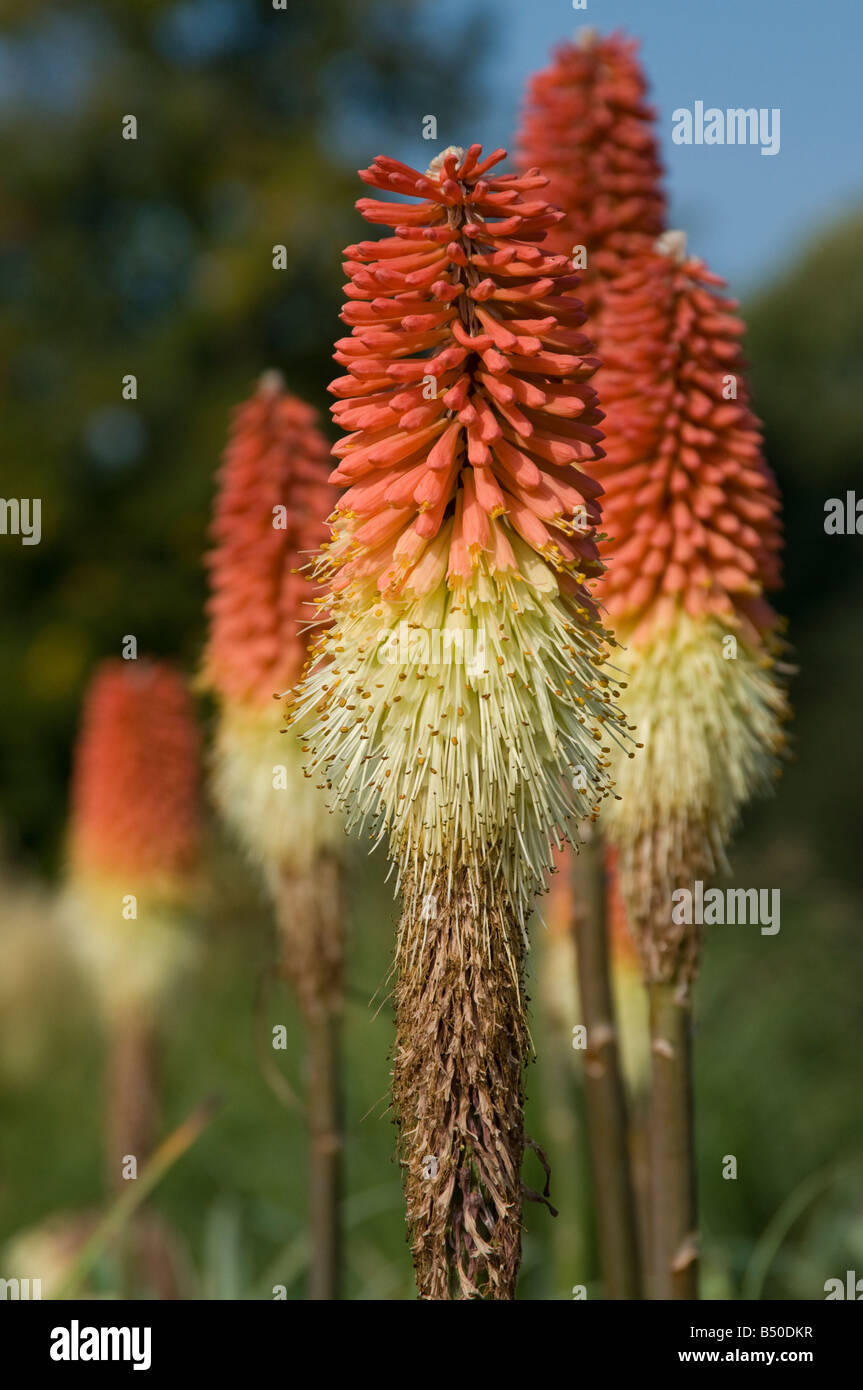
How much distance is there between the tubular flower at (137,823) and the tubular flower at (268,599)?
160 centimetres

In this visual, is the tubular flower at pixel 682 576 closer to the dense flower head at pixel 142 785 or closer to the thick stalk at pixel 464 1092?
the thick stalk at pixel 464 1092

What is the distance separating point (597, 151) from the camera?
3.72 meters

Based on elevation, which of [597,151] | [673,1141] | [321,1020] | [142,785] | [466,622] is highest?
[597,151]

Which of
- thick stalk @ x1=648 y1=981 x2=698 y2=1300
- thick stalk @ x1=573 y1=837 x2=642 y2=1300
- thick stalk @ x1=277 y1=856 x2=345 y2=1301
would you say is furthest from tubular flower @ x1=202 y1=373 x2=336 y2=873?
thick stalk @ x1=648 y1=981 x2=698 y2=1300

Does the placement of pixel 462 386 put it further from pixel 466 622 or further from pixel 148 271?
pixel 148 271

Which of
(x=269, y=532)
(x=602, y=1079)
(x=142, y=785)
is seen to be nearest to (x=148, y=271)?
(x=142, y=785)

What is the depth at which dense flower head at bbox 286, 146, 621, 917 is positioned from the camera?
2299 millimetres

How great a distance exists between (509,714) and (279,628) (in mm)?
1809

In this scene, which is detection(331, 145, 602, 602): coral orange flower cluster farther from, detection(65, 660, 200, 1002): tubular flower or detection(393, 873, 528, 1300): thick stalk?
detection(65, 660, 200, 1002): tubular flower

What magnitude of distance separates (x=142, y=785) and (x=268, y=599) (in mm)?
2039

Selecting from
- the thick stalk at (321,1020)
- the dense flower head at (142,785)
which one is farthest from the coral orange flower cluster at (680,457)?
the dense flower head at (142,785)

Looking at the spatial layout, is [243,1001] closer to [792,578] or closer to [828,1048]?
[828,1048]

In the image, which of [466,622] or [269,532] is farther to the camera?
[269,532]

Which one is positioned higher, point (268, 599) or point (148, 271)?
point (148, 271)
